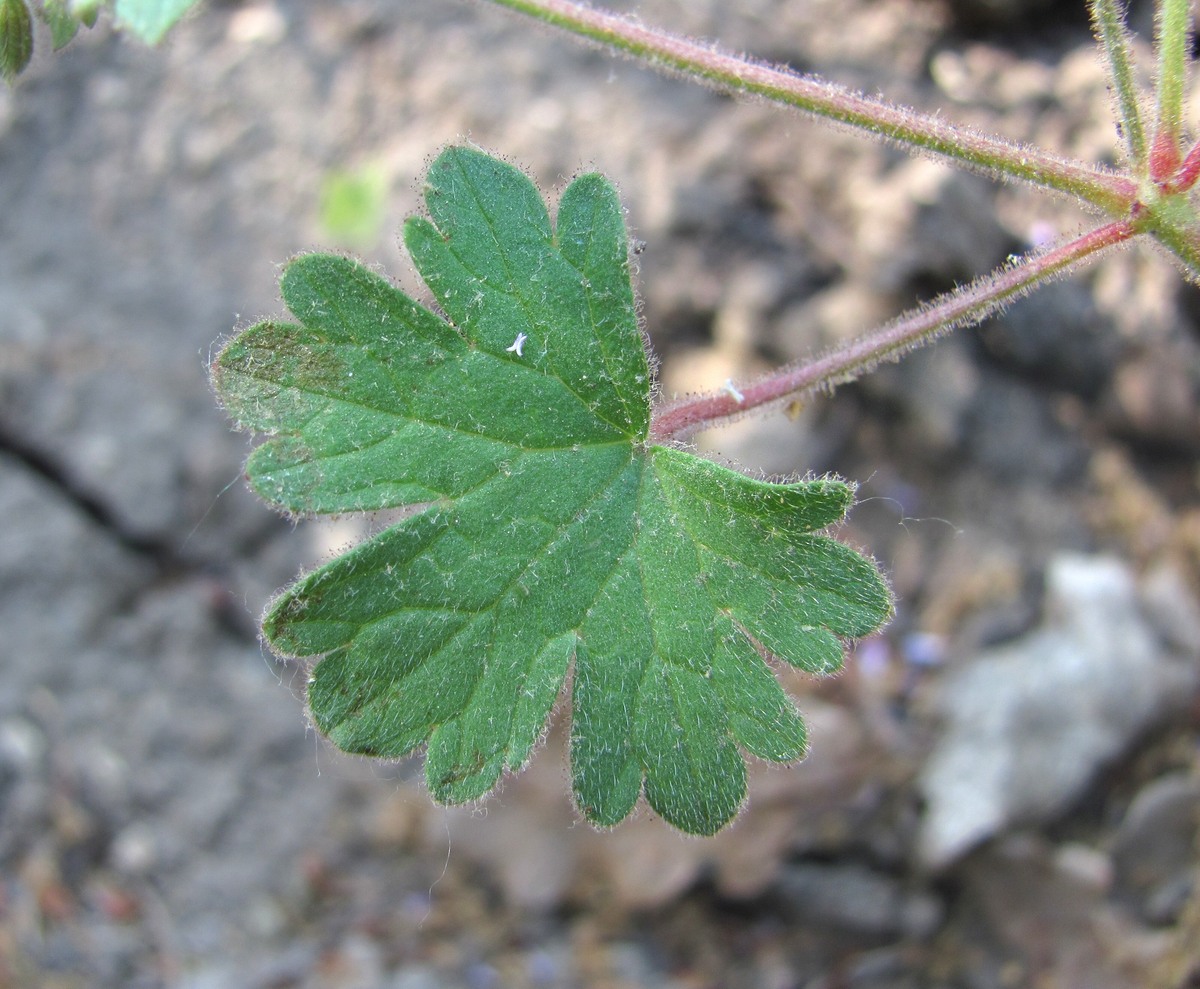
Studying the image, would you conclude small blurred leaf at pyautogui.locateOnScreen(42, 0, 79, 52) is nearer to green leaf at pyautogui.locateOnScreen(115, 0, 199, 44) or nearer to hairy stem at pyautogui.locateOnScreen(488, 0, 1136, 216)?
green leaf at pyautogui.locateOnScreen(115, 0, 199, 44)

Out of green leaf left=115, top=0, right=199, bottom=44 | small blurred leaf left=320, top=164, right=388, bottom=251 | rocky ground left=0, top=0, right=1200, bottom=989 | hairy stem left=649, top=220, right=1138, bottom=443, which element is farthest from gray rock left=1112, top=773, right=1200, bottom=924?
green leaf left=115, top=0, right=199, bottom=44

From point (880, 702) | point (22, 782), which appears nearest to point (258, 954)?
point (22, 782)

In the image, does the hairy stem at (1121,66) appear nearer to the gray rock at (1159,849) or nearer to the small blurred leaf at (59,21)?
the small blurred leaf at (59,21)

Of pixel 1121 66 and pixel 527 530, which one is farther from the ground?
pixel 1121 66

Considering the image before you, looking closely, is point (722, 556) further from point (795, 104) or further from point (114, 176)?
point (114, 176)

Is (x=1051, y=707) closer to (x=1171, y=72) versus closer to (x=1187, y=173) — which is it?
(x=1187, y=173)

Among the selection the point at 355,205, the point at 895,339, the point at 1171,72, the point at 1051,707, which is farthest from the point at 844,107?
the point at 1051,707
